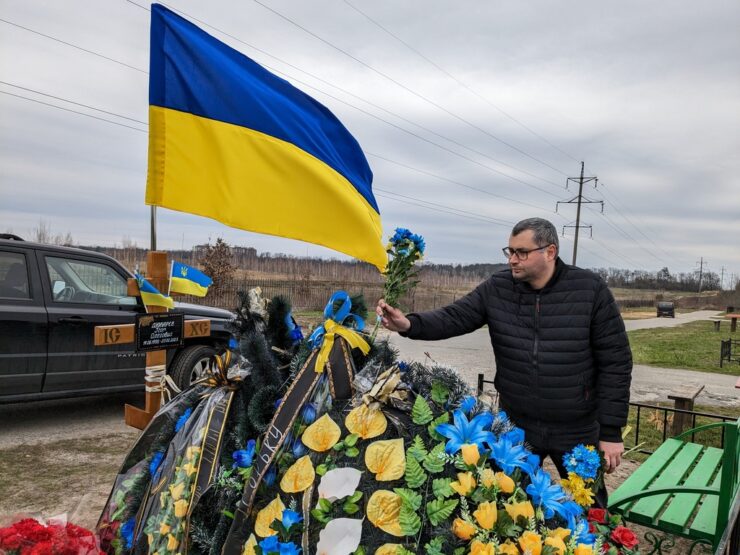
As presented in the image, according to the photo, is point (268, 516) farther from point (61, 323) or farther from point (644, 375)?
point (644, 375)

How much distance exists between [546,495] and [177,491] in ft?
4.38

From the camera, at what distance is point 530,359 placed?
2807mm

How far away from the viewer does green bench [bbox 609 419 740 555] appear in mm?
2770

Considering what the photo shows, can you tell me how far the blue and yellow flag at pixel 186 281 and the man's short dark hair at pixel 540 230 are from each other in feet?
6.58

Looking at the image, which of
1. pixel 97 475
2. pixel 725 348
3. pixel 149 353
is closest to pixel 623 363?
pixel 149 353

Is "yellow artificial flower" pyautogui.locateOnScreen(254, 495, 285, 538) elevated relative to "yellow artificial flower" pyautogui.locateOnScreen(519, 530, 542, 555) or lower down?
lower down

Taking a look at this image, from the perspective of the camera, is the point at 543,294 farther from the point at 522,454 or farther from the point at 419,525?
the point at 419,525

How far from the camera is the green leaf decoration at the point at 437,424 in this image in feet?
5.71

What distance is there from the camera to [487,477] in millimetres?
1636

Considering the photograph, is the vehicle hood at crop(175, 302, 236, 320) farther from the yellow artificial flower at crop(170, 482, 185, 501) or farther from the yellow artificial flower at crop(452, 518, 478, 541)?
the yellow artificial flower at crop(452, 518, 478, 541)

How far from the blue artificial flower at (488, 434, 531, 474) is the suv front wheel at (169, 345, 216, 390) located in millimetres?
5106

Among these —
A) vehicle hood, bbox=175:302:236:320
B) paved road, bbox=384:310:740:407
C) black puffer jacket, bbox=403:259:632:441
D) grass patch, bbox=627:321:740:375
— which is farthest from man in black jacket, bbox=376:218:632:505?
grass patch, bbox=627:321:740:375

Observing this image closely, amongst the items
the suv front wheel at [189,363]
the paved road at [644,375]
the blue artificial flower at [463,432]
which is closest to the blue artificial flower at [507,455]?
the blue artificial flower at [463,432]

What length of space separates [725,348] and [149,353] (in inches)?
590
